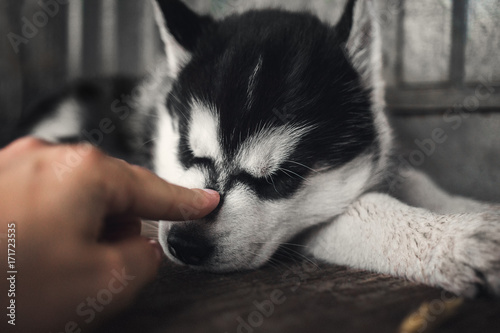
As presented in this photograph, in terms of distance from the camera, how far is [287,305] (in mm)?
961

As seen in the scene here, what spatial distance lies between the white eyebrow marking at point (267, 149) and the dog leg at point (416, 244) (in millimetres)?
350

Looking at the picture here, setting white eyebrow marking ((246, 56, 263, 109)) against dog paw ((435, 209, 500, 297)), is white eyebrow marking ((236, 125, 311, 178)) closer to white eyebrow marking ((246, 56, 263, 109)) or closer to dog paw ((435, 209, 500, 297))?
white eyebrow marking ((246, 56, 263, 109))

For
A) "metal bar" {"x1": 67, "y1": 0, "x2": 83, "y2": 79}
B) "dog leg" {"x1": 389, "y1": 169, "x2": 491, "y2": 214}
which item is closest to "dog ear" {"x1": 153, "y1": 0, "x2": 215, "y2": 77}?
"dog leg" {"x1": 389, "y1": 169, "x2": 491, "y2": 214}

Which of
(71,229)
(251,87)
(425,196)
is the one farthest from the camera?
(425,196)

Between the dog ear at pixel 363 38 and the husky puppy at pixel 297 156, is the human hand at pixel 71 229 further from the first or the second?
the dog ear at pixel 363 38

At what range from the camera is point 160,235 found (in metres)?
1.31

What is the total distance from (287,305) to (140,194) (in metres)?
0.43

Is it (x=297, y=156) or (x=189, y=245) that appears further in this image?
(x=297, y=156)

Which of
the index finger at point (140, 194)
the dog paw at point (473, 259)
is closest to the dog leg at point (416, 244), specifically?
the dog paw at point (473, 259)

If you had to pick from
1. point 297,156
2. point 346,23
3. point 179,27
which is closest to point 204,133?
point 297,156

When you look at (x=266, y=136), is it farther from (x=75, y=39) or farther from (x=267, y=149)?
(x=75, y=39)

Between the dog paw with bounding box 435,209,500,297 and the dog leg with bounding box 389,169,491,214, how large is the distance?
0.63 metres

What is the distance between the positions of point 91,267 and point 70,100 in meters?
2.57

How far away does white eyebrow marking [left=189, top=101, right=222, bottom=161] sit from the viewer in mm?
1453
